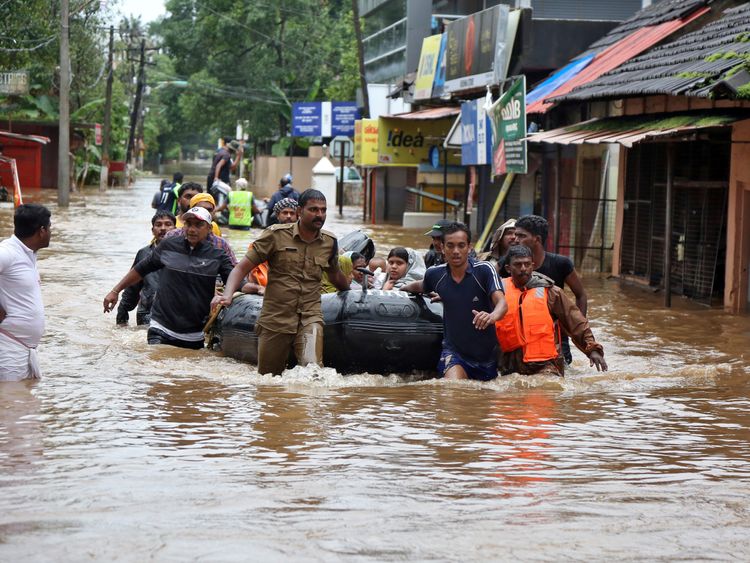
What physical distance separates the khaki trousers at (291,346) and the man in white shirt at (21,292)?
1.73m

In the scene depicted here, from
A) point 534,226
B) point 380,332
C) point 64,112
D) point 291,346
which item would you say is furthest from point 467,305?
point 64,112

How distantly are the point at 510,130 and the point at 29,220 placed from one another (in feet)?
47.8

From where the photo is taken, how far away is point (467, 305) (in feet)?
28.9

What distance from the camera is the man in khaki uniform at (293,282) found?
8914 millimetres

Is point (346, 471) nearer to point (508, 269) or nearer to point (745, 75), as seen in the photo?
point (508, 269)

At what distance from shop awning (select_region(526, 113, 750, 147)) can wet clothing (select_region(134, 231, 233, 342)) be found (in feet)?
20.8

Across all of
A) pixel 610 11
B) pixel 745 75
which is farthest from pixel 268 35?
pixel 745 75

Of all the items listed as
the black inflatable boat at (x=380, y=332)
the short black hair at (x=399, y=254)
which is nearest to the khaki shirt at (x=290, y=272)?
the black inflatable boat at (x=380, y=332)

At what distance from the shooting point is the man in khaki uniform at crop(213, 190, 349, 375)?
8914 millimetres

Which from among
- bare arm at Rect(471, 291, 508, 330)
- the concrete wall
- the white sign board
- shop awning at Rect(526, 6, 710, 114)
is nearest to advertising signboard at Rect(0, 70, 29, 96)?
the white sign board

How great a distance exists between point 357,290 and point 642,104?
906 centimetres

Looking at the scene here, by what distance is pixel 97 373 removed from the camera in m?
9.91

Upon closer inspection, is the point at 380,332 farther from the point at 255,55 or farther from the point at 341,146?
A: the point at 255,55

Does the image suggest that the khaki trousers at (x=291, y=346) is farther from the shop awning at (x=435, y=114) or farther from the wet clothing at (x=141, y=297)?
the shop awning at (x=435, y=114)
